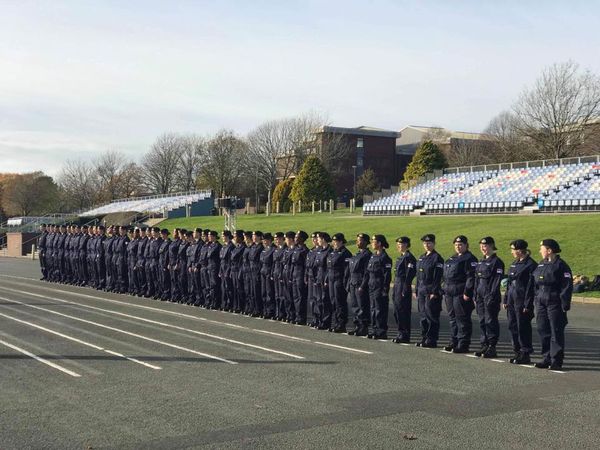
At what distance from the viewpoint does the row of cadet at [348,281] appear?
9820 mm

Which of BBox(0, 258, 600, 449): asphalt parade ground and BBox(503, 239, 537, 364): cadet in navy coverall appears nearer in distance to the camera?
BBox(0, 258, 600, 449): asphalt parade ground

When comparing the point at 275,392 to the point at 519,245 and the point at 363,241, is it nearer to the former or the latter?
the point at 519,245

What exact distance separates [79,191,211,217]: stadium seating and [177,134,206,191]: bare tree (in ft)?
39.5

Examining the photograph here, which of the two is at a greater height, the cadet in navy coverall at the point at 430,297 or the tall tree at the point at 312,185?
the tall tree at the point at 312,185

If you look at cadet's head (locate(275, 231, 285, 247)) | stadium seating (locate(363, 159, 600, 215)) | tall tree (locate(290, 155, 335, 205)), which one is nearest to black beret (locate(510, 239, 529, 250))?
cadet's head (locate(275, 231, 285, 247))

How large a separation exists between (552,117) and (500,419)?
5292 cm

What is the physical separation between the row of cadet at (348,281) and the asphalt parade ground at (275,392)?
51 cm

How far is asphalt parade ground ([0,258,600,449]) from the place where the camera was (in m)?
6.11

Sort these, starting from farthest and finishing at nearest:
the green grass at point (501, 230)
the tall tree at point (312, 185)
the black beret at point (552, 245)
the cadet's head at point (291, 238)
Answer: the tall tree at point (312, 185) < the green grass at point (501, 230) < the cadet's head at point (291, 238) < the black beret at point (552, 245)

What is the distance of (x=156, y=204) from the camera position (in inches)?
2763

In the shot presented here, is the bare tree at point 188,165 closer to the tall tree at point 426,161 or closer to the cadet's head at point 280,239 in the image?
the tall tree at point 426,161

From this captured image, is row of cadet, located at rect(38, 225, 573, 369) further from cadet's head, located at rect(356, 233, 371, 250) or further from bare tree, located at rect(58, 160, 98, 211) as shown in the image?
bare tree, located at rect(58, 160, 98, 211)

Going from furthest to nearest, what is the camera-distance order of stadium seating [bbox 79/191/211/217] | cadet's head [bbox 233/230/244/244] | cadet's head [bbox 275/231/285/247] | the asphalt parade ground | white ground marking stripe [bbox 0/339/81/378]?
stadium seating [bbox 79/191/211/217]
cadet's head [bbox 233/230/244/244]
cadet's head [bbox 275/231/285/247]
white ground marking stripe [bbox 0/339/81/378]
the asphalt parade ground

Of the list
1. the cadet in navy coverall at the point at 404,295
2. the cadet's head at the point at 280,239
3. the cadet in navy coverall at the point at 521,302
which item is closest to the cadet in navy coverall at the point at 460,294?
the cadet in navy coverall at the point at 521,302
